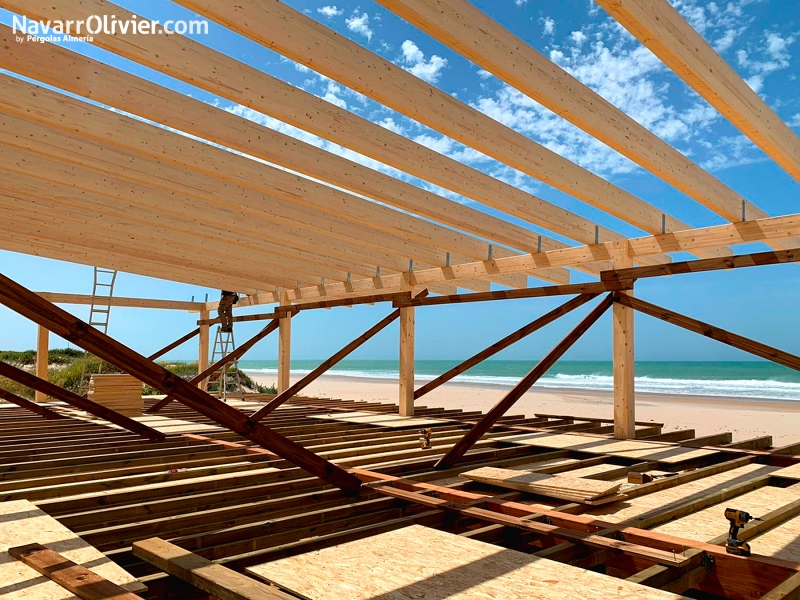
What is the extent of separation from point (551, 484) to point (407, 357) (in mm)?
5507

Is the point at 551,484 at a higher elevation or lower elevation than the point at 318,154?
lower

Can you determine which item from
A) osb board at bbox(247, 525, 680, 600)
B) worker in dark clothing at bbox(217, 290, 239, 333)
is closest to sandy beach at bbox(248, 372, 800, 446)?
worker in dark clothing at bbox(217, 290, 239, 333)

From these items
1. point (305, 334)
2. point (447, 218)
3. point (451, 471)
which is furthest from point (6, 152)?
point (305, 334)

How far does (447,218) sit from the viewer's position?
7.14m

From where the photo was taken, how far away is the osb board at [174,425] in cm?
729

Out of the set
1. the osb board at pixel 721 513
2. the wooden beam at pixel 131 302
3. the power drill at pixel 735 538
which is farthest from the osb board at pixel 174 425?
the power drill at pixel 735 538

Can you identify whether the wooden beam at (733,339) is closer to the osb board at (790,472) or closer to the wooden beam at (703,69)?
the osb board at (790,472)

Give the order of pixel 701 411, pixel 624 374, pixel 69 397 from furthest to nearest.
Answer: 1. pixel 701 411
2. pixel 624 374
3. pixel 69 397

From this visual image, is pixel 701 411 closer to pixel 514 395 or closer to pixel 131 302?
pixel 514 395

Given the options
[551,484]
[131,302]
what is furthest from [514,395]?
[131,302]

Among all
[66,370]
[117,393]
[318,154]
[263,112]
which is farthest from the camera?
[66,370]

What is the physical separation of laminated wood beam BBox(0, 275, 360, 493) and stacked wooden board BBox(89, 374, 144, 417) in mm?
6164

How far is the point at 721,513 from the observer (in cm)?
366

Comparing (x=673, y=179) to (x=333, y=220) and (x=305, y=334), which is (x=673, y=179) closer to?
(x=333, y=220)
